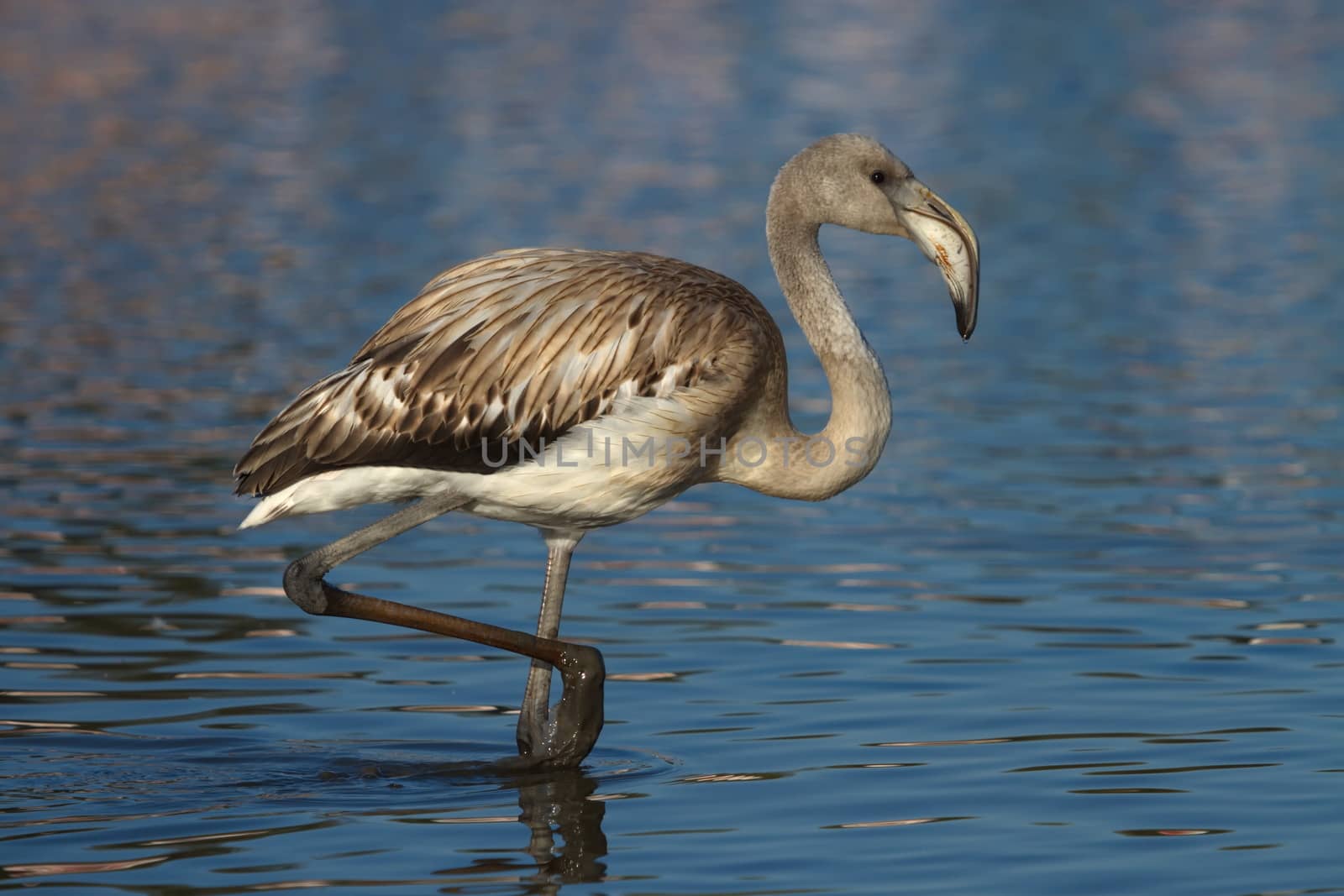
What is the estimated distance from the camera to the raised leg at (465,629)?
783 centimetres

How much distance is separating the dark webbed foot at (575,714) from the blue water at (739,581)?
0.28 feet

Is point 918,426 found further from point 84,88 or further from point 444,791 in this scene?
point 84,88

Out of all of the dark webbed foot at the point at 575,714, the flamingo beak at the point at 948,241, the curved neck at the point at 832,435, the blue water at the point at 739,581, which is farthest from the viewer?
the flamingo beak at the point at 948,241

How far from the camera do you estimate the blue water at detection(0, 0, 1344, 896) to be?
Result: 7.05m

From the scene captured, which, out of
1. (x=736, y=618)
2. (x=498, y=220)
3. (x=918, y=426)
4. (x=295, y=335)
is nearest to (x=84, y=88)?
(x=498, y=220)

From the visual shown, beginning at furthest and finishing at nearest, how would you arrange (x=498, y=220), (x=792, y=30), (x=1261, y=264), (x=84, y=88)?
(x=792, y=30) → (x=84, y=88) → (x=498, y=220) → (x=1261, y=264)

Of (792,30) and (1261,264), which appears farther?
(792,30)

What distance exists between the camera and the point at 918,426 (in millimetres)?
14430

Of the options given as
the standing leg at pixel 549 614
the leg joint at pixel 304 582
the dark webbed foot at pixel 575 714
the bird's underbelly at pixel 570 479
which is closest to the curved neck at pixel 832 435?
the bird's underbelly at pixel 570 479

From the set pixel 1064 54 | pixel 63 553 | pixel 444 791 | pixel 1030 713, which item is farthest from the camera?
pixel 1064 54

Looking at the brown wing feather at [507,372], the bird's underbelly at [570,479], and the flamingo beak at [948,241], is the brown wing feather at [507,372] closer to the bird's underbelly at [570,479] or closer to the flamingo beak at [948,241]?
the bird's underbelly at [570,479]

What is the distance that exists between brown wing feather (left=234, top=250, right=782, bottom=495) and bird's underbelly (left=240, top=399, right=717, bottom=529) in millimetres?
49

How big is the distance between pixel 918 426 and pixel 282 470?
287 inches

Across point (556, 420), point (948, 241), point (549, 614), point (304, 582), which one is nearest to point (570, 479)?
point (556, 420)
